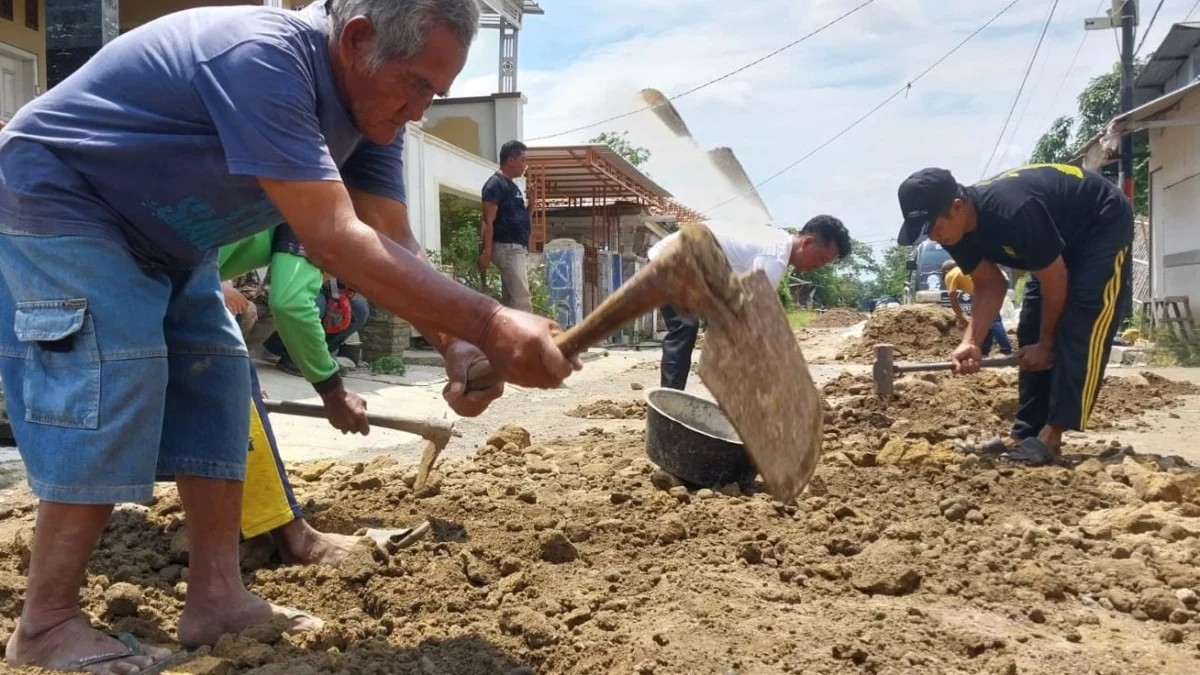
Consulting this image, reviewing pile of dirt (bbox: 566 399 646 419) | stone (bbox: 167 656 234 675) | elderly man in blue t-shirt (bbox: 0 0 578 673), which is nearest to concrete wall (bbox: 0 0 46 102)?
pile of dirt (bbox: 566 399 646 419)

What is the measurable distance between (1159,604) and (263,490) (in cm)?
251

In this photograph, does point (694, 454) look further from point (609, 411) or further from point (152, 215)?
Result: point (609, 411)

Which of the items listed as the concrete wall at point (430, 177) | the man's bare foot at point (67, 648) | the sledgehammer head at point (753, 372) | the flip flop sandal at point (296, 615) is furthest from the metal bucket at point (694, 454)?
the concrete wall at point (430, 177)

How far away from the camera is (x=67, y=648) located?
2121mm

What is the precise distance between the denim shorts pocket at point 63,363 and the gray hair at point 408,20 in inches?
31.9

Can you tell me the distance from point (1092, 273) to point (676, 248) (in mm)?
3530

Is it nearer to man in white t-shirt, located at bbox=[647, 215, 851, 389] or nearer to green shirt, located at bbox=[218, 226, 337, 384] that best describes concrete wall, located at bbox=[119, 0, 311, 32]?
man in white t-shirt, located at bbox=[647, 215, 851, 389]

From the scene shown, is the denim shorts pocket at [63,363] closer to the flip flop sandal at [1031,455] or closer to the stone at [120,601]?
the stone at [120,601]

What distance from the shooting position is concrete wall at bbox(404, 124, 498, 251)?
13117mm

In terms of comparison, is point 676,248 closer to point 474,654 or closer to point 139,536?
point 474,654

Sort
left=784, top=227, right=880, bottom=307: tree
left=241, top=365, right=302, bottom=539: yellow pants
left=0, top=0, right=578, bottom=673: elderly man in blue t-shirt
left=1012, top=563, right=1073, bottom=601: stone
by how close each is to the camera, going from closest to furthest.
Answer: left=0, top=0, right=578, bottom=673: elderly man in blue t-shirt, left=1012, top=563, right=1073, bottom=601: stone, left=241, top=365, right=302, bottom=539: yellow pants, left=784, top=227, right=880, bottom=307: tree

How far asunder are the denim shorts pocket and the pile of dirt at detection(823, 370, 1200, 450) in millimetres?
3883

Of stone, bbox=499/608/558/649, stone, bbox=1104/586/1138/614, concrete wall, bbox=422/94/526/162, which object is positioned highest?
concrete wall, bbox=422/94/526/162

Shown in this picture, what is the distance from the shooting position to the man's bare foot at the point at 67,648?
2113mm
